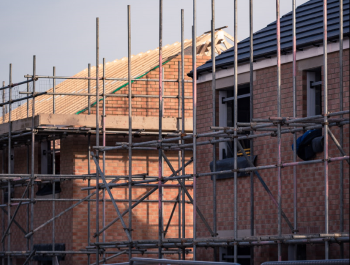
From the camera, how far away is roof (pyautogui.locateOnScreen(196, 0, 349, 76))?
13.4m

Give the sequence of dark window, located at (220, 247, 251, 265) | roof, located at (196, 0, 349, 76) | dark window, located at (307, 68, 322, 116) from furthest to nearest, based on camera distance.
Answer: dark window, located at (220, 247, 251, 265)
dark window, located at (307, 68, 322, 116)
roof, located at (196, 0, 349, 76)

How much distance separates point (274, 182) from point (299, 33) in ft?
9.16

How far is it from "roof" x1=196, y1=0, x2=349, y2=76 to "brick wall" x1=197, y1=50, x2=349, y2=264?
36 cm

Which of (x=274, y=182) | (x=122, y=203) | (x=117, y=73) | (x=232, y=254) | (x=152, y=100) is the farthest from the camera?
(x=117, y=73)

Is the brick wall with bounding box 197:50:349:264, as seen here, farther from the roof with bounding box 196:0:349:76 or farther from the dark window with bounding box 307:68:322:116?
the roof with bounding box 196:0:349:76

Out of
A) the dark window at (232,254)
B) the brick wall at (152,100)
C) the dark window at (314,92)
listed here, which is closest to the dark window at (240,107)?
the dark window at (314,92)

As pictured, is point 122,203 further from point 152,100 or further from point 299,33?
point 299,33

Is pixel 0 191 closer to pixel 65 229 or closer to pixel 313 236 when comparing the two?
pixel 65 229

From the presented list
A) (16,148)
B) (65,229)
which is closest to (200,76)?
(65,229)

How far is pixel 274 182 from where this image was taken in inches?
539

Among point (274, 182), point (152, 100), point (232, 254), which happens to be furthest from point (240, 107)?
point (152, 100)

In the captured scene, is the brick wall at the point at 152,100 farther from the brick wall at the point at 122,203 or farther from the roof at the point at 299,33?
the roof at the point at 299,33

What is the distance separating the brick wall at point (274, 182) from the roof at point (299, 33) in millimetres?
359

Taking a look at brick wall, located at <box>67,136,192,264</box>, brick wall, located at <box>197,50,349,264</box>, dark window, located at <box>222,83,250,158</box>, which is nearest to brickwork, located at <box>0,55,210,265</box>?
brick wall, located at <box>67,136,192,264</box>
